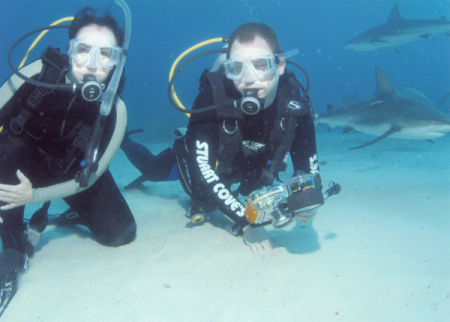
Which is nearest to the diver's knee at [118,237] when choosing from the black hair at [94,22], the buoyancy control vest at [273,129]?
the buoyancy control vest at [273,129]

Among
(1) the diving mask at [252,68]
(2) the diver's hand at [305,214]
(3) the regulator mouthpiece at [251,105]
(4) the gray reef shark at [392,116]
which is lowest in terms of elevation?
(4) the gray reef shark at [392,116]

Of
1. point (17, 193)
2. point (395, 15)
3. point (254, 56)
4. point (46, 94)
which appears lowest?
point (17, 193)

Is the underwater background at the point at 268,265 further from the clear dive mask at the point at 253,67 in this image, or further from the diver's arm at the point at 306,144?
the clear dive mask at the point at 253,67

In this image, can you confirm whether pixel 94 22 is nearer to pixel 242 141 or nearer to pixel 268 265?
pixel 242 141

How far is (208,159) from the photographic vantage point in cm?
283

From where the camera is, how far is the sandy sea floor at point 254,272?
6.27ft

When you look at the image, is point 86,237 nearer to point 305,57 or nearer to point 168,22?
point 168,22

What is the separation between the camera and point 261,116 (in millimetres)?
3000

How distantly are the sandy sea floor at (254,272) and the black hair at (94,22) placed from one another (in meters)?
2.28

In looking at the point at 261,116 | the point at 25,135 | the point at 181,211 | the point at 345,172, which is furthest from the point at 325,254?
the point at 345,172

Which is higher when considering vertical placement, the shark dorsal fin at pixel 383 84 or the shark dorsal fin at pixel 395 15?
the shark dorsal fin at pixel 395 15

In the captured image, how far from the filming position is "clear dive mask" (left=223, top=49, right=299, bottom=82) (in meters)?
2.44

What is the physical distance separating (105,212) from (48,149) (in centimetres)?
93

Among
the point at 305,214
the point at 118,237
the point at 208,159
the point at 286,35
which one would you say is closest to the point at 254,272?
the point at 305,214
